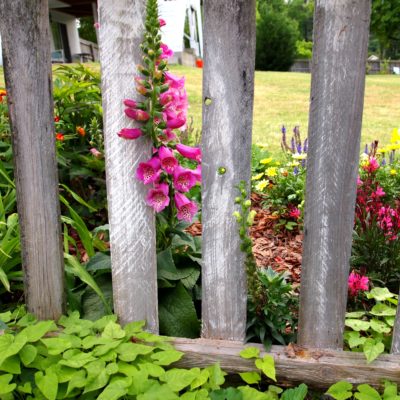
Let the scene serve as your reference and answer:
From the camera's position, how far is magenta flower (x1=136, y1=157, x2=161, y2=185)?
172cm

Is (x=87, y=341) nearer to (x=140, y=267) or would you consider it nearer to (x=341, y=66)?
(x=140, y=267)

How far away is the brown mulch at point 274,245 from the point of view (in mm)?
2797

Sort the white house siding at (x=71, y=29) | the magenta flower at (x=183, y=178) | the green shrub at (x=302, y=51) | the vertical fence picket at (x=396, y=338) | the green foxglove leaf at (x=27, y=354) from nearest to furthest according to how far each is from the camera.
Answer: the green foxglove leaf at (x=27, y=354) < the vertical fence picket at (x=396, y=338) < the magenta flower at (x=183, y=178) < the white house siding at (x=71, y=29) < the green shrub at (x=302, y=51)

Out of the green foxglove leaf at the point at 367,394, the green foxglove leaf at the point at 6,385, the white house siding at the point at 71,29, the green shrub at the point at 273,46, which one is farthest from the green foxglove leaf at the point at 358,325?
the green shrub at the point at 273,46

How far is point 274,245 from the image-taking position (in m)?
3.11

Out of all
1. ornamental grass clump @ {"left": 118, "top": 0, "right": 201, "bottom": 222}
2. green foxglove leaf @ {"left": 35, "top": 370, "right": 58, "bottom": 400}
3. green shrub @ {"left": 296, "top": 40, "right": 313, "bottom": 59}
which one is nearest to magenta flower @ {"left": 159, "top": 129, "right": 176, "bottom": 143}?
ornamental grass clump @ {"left": 118, "top": 0, "right": 201, "bottom": 222}

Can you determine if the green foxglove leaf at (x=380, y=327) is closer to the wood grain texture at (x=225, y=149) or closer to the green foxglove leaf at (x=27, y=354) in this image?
the wood grain texture at (x=225, y=149)

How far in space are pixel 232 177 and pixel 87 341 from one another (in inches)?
29.5

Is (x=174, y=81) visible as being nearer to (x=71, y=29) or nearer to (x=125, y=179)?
(x=125, y=179)

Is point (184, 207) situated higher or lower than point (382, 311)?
higher

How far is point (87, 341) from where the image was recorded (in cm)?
170

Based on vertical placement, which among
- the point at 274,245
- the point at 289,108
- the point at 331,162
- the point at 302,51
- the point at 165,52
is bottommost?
the point at 274,245

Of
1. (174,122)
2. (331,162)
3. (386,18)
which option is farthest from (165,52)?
(386,18)

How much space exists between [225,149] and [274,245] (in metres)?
1.56
